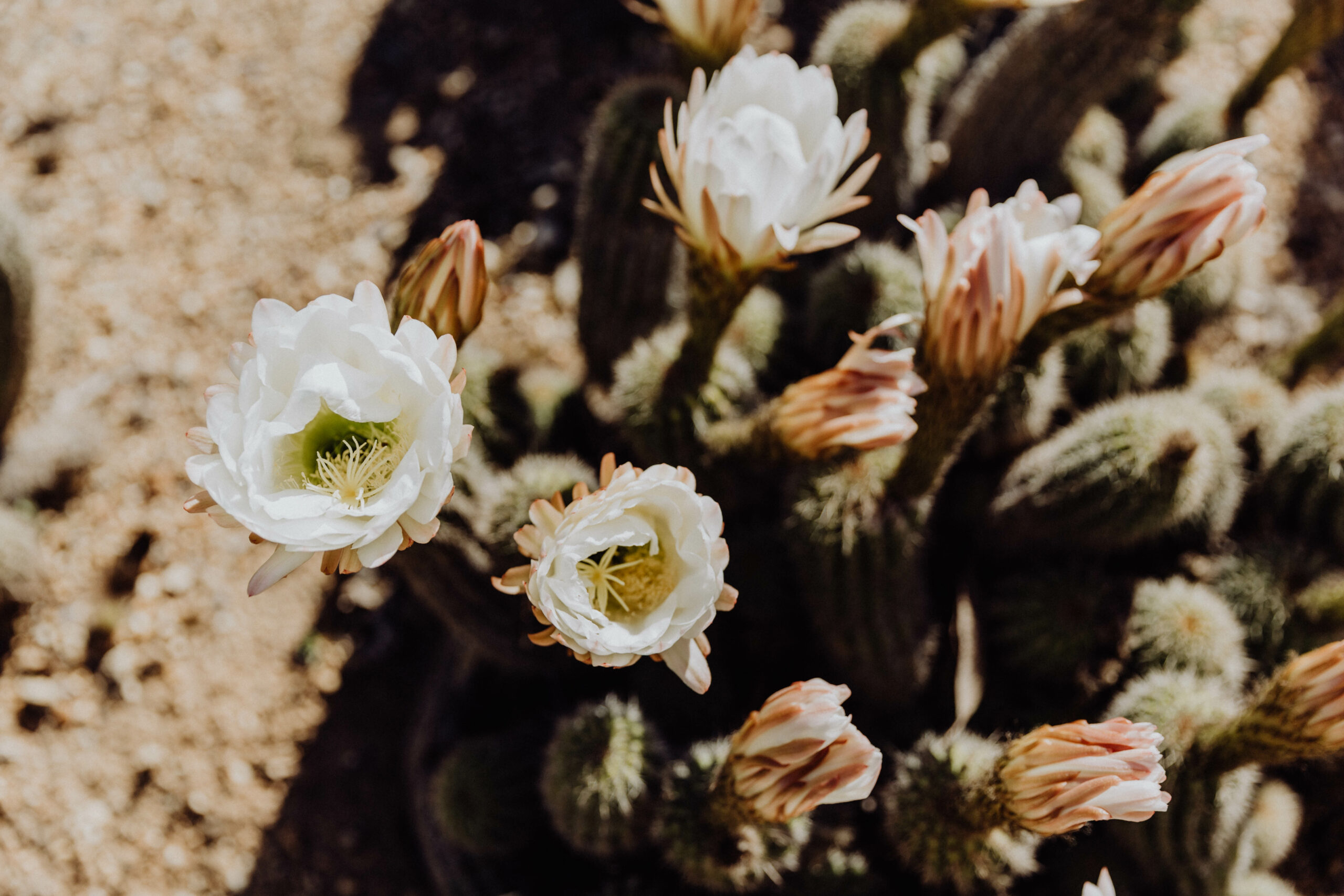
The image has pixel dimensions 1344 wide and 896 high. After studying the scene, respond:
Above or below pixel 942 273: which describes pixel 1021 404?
below

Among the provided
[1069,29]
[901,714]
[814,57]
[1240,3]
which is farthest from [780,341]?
[1240,3]

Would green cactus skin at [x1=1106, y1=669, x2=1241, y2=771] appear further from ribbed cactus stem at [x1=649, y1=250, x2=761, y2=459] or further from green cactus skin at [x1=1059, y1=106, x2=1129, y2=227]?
green cactus skin at [x1=1059, y1=106, x2=1129, y2=227]

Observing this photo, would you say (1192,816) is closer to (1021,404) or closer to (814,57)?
(1021,404)

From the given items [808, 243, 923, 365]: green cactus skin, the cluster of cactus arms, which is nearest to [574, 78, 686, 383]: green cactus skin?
the cluster of cactus arms

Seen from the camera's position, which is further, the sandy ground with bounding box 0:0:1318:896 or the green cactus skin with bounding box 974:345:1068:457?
the sandy ground with bounding box 0:0:1318:896

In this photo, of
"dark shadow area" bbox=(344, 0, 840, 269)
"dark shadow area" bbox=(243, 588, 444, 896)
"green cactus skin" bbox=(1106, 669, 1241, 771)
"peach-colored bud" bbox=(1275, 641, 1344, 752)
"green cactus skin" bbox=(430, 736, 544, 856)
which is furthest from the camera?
"dark shadow area" bbox=(344, 0, 840, 269)

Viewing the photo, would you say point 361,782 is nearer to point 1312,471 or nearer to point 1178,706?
point 1178,706

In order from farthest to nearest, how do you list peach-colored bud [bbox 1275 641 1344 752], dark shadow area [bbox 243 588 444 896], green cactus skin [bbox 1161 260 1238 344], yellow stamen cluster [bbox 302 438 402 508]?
1. dark shadow area [bbox 243 588 444 896]
2. green cactus skin [bbox 1161 260 1238 344]
3. peach-colored bud [bbox 1275 641 1344 752]
4. yellow stamen cluster [bbox 302 438 402 508]
